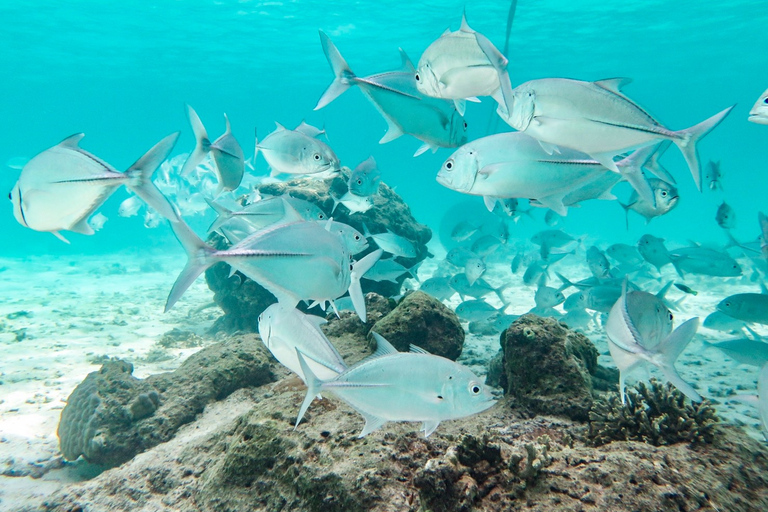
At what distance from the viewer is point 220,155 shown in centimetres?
415

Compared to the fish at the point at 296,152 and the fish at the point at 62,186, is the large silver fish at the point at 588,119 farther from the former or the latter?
the fish at the point at 296,152

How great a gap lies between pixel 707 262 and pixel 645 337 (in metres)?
6.70

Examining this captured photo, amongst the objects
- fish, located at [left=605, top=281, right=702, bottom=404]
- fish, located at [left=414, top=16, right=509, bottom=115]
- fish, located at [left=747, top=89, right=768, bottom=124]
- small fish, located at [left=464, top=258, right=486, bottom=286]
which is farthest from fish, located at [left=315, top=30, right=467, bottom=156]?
small fish, located at [left=464, top=258, right=486, bottom=286]

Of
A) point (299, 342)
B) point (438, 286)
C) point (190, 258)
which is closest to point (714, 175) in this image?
point (438, 286)

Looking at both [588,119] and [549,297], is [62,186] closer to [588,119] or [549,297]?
[588,119]

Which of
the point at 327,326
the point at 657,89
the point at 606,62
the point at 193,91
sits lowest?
the point at 327,326

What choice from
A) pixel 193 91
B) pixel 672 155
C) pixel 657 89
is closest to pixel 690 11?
pixel 657 89

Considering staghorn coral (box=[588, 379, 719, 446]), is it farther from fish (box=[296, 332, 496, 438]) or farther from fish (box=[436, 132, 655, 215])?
fish (box=[436, 132, 655, 215])

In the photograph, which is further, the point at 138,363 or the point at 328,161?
Answer: the point at 138,363

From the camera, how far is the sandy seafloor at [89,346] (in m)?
4.57

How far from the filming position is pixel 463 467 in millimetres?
2285

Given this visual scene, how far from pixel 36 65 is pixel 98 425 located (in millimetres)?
45677

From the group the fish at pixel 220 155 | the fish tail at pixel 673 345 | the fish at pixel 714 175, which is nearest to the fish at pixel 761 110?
the fish tail at pixel 673 345

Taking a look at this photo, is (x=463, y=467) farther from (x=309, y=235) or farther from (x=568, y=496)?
(x=309, y=235)
